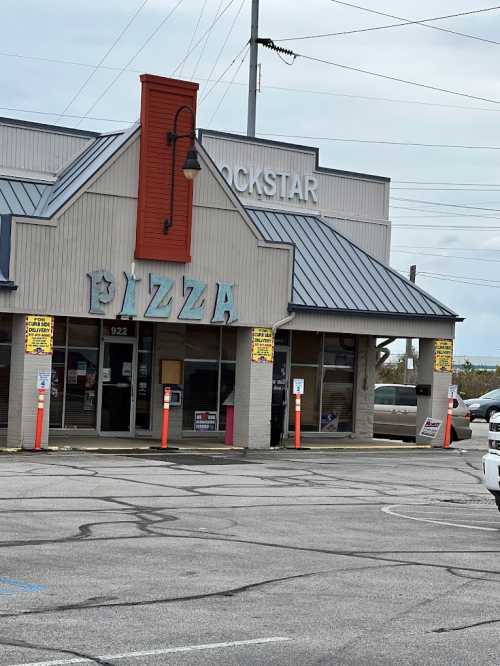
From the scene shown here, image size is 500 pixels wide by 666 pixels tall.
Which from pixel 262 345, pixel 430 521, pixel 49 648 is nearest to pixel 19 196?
pixel 262 345

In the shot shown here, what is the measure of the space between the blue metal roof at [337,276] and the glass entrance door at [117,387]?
14.4ft

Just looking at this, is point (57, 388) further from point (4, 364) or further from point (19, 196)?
point (19, 196)

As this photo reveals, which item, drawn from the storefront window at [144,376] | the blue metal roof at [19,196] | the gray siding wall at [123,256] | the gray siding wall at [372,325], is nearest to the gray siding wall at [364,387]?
the gray siding wall at [372,325]

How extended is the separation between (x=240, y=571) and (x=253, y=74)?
33.6 metres

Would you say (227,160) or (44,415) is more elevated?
(227,160)

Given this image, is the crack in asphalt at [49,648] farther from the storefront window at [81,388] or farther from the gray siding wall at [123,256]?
the storefront window at [81,388]

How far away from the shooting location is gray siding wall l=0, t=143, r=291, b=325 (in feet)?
87.1

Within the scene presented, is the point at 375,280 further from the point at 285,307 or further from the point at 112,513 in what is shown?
the point at 112,513

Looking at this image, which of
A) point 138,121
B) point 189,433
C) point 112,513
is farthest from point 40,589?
point 189,433

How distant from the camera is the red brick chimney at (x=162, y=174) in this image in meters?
28.1

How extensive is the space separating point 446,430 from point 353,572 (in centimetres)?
2257

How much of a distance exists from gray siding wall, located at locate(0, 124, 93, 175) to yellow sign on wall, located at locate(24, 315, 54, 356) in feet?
17.2

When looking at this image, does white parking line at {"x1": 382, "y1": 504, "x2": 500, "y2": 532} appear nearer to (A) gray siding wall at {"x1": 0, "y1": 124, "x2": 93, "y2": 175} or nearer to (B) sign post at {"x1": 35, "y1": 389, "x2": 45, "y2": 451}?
(B) sign post at {"x1": 35, "y1": 389, "x2": 45, "y2": 451}

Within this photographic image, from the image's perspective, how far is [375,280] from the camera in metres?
34.2
